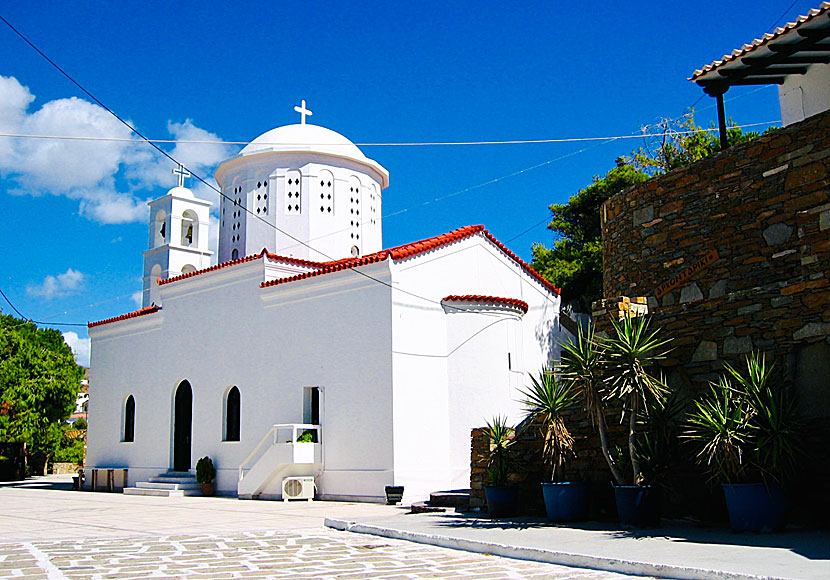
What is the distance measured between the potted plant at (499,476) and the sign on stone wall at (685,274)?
360 centimetres

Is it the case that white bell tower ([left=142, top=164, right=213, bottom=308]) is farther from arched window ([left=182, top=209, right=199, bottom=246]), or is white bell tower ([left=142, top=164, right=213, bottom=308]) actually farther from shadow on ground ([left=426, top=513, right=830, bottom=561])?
shadow on ground ([left=426, top=513, right=830, bottom=561])

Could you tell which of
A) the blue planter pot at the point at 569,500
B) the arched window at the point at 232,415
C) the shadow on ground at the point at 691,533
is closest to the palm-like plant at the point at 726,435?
the shadow on ground at the point at 691,533

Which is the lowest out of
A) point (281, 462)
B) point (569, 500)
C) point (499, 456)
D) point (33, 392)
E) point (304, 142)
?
point (569, 500)

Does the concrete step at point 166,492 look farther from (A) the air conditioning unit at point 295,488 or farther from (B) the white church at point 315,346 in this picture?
(A) the air conditioning unit at point 295,488

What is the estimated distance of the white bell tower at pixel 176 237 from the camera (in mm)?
28944

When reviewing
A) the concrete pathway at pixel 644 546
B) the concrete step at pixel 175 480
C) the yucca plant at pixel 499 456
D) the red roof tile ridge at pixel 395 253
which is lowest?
the concrete pathway at pixel 644 546

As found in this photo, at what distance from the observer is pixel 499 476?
43.0ft

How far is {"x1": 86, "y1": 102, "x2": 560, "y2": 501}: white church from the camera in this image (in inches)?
753

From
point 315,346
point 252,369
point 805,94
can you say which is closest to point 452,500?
point 315,346

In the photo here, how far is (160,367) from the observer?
83.4ft

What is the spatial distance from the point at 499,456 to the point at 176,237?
64.1 feet

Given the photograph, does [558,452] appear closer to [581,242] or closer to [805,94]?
[805,94]

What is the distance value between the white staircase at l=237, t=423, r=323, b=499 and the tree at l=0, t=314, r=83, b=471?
15188 mm

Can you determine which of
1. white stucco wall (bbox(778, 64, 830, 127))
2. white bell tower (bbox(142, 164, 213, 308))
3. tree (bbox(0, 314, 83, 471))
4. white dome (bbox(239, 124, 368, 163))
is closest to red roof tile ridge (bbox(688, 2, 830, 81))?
white stucco wall (bbox(778, 64, 830, 127))
